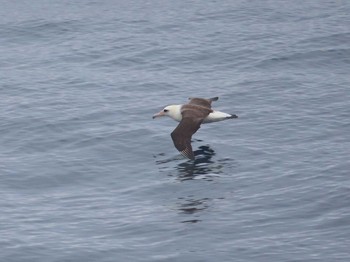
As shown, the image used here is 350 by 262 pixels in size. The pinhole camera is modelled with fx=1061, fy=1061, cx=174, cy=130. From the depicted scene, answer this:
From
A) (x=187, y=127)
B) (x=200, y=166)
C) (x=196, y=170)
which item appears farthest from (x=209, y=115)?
(x=196, y=170)

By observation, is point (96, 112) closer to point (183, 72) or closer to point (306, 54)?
point (183, 72)

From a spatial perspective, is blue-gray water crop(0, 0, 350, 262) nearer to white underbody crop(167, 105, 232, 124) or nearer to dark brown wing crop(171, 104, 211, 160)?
dark brown wing crop(171, 104, 211, 160)

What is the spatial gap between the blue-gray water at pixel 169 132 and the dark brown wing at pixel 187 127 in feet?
1.89


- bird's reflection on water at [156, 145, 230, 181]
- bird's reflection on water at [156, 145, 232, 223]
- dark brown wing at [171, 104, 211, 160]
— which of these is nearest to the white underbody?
dark brown wing at [171, 104, 211, 160]

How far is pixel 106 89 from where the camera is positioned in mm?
45625

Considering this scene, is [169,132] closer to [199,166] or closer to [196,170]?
[199,166]

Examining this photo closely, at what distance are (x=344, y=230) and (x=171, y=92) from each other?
58.8 ft

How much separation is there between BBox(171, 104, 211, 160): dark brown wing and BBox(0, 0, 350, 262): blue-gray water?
22.7 inches

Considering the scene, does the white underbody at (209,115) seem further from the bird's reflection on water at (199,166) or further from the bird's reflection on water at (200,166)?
the bird's reflection on water at (199,166)

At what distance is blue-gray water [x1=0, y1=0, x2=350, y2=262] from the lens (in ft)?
93.0

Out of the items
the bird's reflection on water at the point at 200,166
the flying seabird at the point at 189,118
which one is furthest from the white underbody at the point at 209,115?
the bird's reflection on water at the point at 200,166

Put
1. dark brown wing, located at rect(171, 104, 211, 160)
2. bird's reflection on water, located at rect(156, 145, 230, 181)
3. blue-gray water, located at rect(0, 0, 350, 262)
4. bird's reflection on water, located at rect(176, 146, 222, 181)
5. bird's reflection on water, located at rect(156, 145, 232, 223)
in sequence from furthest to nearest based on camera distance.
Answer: dark brown wing, located at rect(171, 104, 211, 160), bird's reflection on water, located at rect(176, 146, 222, 181), bird's reflection on water, located at rect(156, 145, 230, 181), bird's reflection on water, located at rect(156, 145, 232, 223), blue-gray water, located at rect(0, 0, 350, 262)

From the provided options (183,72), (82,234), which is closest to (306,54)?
(183,72)

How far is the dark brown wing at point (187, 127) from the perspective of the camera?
35062 millimetres
